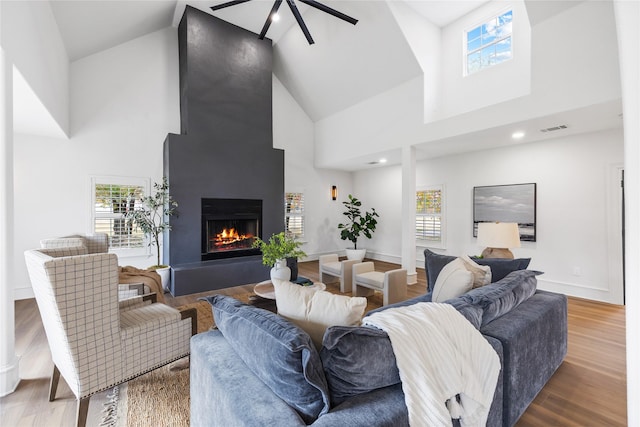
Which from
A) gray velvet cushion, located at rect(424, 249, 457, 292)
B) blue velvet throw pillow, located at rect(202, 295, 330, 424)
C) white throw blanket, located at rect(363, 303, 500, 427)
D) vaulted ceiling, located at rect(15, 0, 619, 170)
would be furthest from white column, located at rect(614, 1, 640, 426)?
vaulted ceiling, located at rect(15, 0, 619, 170)

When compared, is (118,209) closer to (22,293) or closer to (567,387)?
(22,293)

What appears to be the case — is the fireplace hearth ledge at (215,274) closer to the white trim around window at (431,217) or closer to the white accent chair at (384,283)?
the white accent chair at (384,283)

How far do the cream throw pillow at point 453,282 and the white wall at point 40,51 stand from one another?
11.6ft

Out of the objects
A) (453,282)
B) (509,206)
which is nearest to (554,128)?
(509,206)

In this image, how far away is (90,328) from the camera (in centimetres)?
157

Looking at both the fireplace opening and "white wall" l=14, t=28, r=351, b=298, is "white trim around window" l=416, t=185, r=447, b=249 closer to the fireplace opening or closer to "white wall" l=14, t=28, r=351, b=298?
the fireplace opening

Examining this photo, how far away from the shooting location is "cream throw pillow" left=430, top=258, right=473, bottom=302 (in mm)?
2051

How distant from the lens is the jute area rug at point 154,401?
1740 millimetres

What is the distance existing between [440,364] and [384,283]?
2455mm

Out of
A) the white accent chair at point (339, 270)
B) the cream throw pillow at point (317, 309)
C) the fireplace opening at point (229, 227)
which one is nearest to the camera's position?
the cream throw pillow at point (317, 309)

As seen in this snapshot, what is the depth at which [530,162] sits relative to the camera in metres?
4.52

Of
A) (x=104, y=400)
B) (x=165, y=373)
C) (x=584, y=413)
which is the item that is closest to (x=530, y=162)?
(x=584, y=413)

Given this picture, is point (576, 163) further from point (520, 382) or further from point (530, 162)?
point (520, 382)

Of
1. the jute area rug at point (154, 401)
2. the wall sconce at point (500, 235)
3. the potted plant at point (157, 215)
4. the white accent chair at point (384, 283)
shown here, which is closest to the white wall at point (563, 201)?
the wall sconce at point (500, 235)
